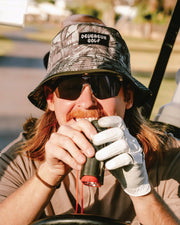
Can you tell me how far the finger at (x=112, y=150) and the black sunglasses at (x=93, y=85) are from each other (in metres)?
0.50

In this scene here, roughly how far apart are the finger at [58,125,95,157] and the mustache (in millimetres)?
294

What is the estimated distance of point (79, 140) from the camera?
1.43 metres

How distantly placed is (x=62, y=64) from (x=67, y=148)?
577 millimetres

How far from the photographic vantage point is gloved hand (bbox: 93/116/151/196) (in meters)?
1.37

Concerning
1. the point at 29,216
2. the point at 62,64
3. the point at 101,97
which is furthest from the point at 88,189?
the point at 62,64

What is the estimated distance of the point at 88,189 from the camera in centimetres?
201

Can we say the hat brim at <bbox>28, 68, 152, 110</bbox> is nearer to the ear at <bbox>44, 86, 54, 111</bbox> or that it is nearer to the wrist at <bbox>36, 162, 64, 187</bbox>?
the ear at <bbox>44, 86, 54, 111</bbox>

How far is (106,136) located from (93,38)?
763 millimetres

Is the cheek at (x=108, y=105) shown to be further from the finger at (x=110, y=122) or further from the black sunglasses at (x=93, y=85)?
the finger at (x=110, y=122)

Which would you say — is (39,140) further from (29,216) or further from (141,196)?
(141,196)

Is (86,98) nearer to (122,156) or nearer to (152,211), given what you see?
(122,156)

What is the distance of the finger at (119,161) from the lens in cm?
139

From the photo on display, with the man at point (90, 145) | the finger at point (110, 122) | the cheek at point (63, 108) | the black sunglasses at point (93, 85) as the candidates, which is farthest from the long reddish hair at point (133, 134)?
the finger at point (110, 122)

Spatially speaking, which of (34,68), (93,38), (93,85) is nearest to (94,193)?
(93,85)
